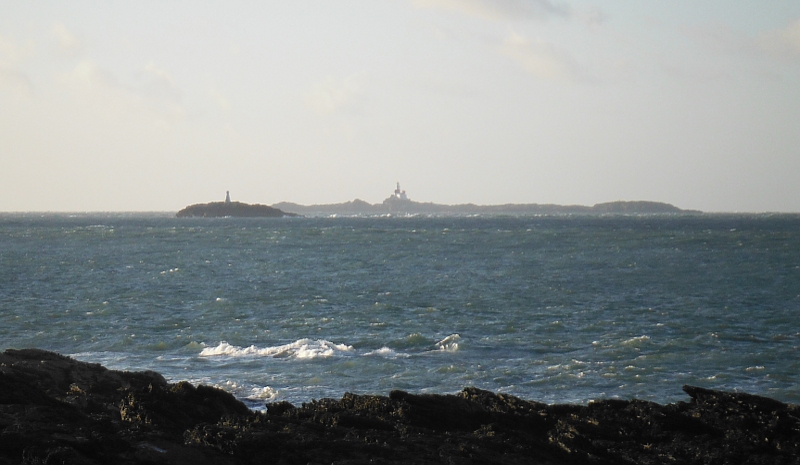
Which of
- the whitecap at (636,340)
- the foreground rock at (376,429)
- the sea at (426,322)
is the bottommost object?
the sea at (426,322)

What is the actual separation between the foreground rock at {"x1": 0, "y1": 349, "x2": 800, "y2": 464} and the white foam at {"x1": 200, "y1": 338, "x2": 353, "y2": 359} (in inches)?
474

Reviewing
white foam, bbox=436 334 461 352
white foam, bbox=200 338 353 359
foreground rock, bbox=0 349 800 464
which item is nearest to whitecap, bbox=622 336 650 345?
white foam, bbox=436 334 461 352

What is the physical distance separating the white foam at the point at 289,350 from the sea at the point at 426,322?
0.37 feet

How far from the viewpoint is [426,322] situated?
117 ft

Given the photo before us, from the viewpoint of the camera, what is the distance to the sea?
77.3ft

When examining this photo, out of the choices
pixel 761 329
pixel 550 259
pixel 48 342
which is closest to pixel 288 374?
pixel 48 342

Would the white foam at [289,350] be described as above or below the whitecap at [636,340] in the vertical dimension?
below

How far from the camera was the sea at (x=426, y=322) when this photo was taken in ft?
77.3

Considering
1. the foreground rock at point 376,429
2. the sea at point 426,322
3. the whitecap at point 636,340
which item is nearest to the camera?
the foreground rock at point 376,429

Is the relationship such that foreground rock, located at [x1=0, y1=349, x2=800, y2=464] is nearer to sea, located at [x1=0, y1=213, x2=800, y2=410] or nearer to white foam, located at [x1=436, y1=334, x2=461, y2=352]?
sea, located at [x1=0, y1=213, x2=800, y2=410]

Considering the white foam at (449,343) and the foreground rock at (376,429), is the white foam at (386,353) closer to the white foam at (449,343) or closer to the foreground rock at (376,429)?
the white foam at (449,343)

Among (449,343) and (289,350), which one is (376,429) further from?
(449,343)

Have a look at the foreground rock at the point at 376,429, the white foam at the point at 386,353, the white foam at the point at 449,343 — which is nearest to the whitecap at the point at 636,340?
the white foam at the point at 449,343

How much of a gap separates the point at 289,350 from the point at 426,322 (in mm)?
9099
